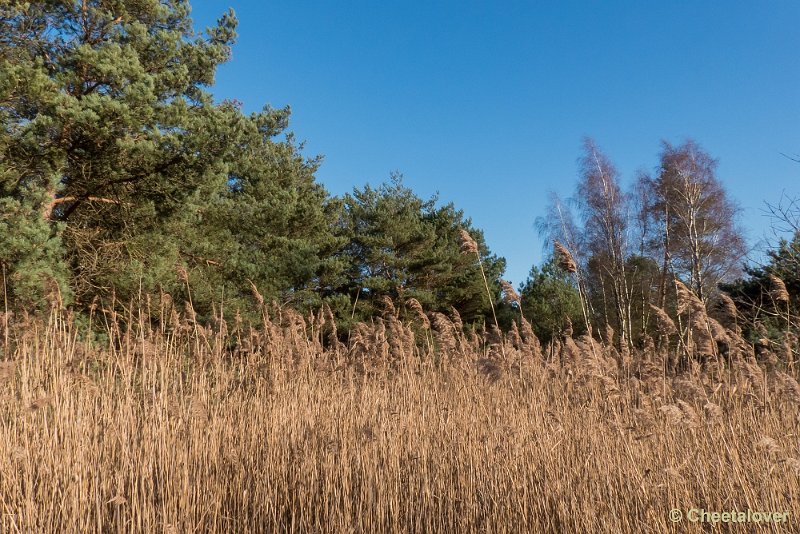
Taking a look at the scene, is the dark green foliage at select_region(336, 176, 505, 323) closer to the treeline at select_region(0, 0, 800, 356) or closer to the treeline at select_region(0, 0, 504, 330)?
the treeline at select_region(0, 0, 800, 356)

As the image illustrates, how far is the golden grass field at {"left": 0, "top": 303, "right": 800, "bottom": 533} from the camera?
2592mm

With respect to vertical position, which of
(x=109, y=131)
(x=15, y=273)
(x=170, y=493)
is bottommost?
(x=170, y=493)

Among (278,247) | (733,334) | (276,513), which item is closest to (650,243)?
(278,247)

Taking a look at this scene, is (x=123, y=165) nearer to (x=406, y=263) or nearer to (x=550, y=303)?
(x=406, y=263)

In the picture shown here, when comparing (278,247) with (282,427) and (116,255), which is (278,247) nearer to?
(116,255)

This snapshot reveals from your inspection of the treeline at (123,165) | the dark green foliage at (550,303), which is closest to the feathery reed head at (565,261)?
the treeline at (123,165)

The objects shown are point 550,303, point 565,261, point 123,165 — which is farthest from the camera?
point 550,303

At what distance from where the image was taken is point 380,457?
133 inches

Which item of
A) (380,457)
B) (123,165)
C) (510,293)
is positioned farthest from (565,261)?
(123,165)

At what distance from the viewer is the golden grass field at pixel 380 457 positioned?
259 centimetres

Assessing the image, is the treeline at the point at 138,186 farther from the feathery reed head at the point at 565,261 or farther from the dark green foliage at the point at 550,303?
the dark green foliage at the point at 550,303

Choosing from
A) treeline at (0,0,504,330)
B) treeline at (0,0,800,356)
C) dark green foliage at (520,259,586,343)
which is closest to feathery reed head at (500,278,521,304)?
treeline at (0,0,800,356)

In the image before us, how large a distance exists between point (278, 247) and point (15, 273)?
749 cm

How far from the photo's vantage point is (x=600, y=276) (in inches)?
746
